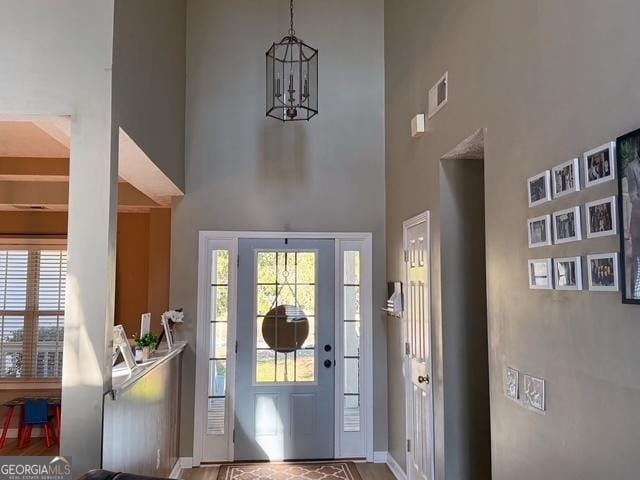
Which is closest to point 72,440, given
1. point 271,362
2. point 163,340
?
point 163,340

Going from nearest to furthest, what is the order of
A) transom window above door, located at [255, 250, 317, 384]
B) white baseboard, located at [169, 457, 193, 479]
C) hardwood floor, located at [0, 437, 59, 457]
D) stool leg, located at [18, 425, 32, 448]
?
white baseboard, located at [169, 457, 193, 479] → transom window above door, located at [255, 250, 317, 384] → hardwood floor, located at [0, 437, 59, 457] → stool leg, located at [18, 425, 32, 448]

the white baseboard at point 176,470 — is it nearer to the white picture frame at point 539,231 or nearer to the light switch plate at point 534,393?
the light switch plate at point 534,393

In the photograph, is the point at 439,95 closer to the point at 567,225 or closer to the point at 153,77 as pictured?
the point at 567,225

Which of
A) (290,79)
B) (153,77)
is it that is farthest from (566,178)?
(290,79)

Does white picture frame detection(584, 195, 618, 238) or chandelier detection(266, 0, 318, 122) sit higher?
chandelier detection(266, 0, 318, 122)

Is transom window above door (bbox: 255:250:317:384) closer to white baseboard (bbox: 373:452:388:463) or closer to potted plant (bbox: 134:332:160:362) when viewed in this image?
white baseboard (bbox: 373:452:388:463)

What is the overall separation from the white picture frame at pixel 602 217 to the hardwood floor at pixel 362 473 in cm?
328

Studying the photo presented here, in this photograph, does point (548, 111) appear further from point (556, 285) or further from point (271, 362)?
point (271, 362)

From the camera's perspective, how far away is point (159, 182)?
157 inches

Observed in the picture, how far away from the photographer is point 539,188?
194cm

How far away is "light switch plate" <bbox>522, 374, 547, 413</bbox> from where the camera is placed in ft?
6.26

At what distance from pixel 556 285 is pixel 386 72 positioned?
3.42 metres

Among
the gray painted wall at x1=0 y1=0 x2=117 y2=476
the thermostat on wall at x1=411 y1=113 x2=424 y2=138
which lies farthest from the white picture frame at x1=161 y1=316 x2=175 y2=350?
the thermostat on wall at x1=411 y1=113 x2=424 y2=138

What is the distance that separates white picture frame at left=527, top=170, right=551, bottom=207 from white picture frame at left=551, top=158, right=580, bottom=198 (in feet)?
0.11
